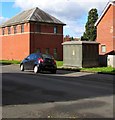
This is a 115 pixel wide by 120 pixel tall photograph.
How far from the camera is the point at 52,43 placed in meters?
54.0

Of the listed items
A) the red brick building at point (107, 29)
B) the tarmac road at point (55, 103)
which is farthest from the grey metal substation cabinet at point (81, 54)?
the tarmac road at point (55, 103)

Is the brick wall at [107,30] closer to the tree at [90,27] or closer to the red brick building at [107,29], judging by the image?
the red brick building at [107,29]

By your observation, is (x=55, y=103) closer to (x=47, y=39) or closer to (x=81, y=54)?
(x=81, y=54)

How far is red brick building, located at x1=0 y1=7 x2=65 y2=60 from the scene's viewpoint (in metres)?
51.0

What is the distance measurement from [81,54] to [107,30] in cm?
1603

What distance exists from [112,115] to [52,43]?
45273 mm

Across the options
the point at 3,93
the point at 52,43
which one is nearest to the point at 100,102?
the point at 3,93

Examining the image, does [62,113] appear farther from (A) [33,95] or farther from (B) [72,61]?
(B) [72,61]

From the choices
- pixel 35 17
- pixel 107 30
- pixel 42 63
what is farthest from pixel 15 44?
pixel 42 63

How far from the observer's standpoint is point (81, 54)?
105 feet

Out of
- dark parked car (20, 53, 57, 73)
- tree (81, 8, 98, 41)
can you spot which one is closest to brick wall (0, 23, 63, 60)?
tree (81, 8, 98, 41)

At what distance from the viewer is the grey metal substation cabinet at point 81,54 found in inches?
1267

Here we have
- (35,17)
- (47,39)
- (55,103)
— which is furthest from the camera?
(47,39)

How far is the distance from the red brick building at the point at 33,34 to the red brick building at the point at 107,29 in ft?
28.3
